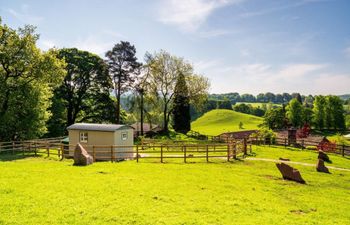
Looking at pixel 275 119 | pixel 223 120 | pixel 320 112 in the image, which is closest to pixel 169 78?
pixel 275 119

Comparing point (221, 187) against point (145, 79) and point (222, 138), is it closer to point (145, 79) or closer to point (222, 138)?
point (222, 138)

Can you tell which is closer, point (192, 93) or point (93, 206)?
point (93, 206)

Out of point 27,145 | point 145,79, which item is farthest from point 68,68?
→ point 27,145

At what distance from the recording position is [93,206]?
9.73 metres

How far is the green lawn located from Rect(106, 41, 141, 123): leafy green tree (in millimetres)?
28704

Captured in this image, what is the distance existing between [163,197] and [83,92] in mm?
35911

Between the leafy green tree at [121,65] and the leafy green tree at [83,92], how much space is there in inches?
41.2

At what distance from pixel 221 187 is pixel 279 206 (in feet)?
10.5

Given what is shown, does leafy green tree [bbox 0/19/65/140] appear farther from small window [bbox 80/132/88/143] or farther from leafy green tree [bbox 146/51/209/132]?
leafy green tree [bbox 146/51/209/132]

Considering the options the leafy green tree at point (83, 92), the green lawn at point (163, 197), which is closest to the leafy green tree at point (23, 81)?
the leafy green tree at point (83, 92)

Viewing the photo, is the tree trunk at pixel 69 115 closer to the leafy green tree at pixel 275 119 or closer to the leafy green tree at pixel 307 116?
the leafy green tree at pixel 275 119

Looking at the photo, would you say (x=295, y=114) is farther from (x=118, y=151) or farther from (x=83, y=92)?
(x=118, y=151)

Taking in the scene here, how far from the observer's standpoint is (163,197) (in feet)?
37.0

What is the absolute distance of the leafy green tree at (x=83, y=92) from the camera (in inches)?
1671
